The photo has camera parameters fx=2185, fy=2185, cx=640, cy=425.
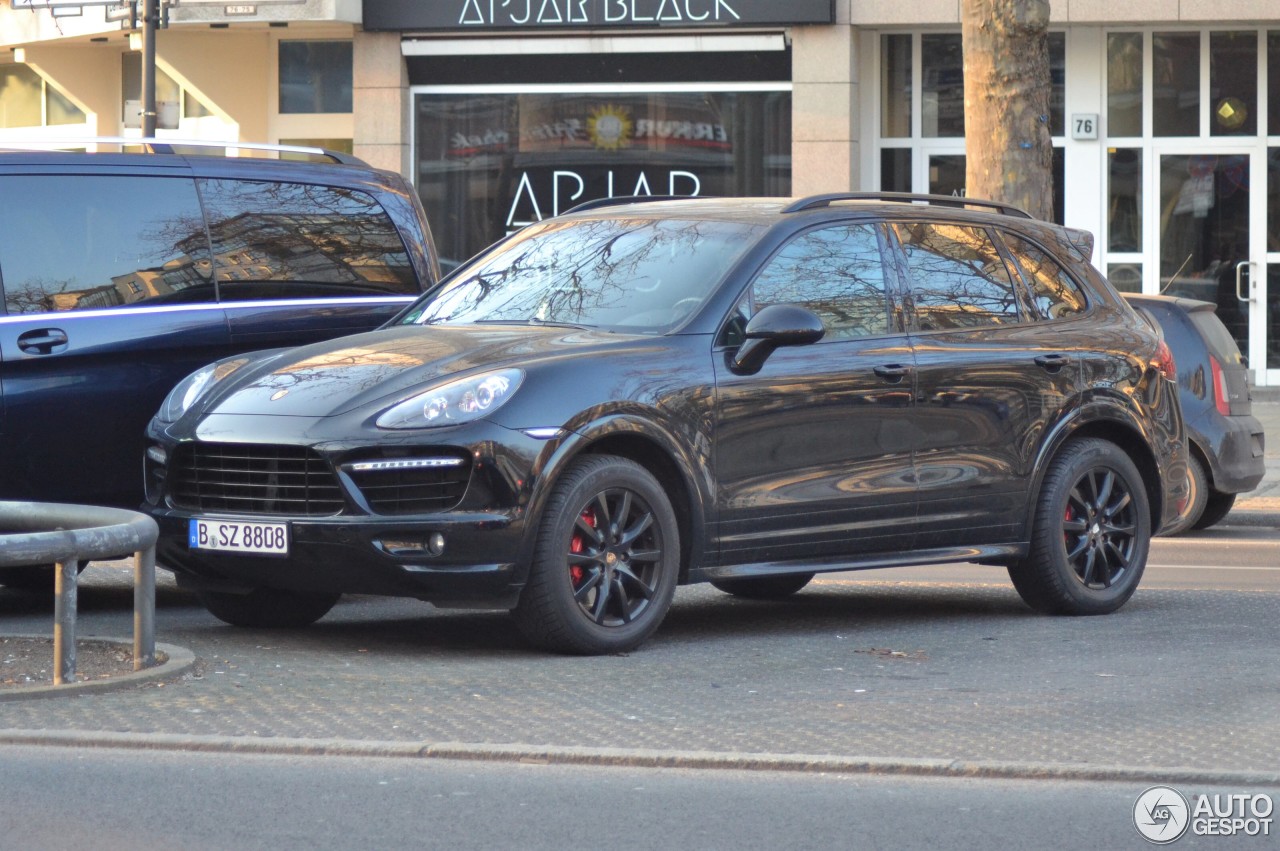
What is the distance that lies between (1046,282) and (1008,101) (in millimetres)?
6765

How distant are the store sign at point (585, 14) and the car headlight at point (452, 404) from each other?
15591 millimetres

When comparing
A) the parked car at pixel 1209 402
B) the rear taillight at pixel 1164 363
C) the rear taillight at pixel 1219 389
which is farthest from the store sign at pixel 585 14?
the rear taillight at pixel 1164 363

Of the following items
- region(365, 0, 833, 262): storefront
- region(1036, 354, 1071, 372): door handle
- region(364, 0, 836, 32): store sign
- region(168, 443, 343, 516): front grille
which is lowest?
region(168, 443, 343, 516): front grille

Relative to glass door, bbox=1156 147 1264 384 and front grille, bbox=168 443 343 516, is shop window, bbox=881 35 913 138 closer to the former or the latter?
glass door, bbox=1156 147 1264 384

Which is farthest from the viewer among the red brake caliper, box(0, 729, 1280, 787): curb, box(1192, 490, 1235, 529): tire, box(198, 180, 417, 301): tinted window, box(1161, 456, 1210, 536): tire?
box(1192, 490, 1235, 529): tire

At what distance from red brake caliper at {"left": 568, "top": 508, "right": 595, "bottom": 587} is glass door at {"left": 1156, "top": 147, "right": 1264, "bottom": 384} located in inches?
658

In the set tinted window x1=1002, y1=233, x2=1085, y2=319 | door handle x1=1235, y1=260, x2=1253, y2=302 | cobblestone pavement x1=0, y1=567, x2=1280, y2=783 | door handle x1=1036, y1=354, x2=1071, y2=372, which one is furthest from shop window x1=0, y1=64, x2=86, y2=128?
door handle x1=1036, y1=354, x2=1071, y2=372

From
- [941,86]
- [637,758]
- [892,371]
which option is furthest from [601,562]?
[941,86]

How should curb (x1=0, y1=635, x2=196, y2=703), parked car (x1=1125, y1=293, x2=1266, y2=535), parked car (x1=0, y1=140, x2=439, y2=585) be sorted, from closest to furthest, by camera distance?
curb (x1=0, y1=635, x2=196, y2=703)
parked car (x1=0, y1=140, x2=439, y2=585)
parked car (x1=1125, y1=293, x2=1266, y2=535)

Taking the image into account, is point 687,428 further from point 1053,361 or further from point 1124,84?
point 1124,84

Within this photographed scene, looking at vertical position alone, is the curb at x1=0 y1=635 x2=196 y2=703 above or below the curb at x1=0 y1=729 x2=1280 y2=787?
above

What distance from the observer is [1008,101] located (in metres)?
16.0

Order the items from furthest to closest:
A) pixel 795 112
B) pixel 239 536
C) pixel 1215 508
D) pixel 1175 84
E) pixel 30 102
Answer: pixel 30 102 < pixel 1175 84 < pixel 795 112 < pixel 1215 508 < pixel 239 536

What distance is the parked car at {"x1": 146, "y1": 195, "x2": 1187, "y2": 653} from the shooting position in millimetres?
7426
